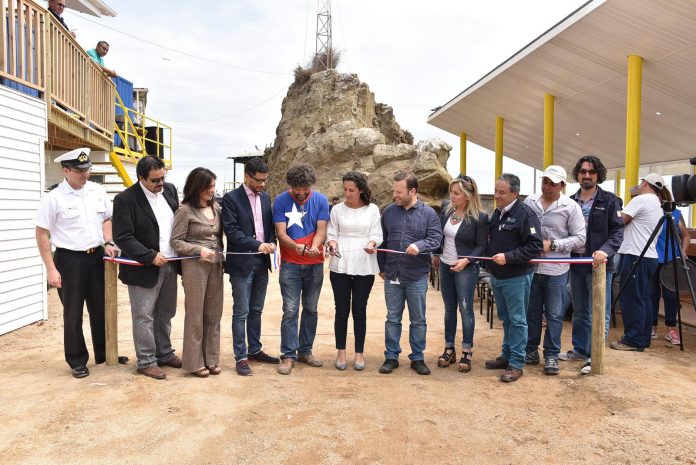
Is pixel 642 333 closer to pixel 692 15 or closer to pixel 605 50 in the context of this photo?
pixel 692 15

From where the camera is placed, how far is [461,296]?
4770mm

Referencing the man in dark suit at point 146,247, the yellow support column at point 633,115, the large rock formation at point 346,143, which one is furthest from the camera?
the large rock formation at point 346,143

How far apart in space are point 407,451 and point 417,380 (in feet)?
4.60

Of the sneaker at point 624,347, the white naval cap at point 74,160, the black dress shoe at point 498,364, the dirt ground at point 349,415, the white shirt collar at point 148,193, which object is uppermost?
the white naval cap at point 74,160

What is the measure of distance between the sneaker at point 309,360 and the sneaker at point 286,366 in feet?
0.61

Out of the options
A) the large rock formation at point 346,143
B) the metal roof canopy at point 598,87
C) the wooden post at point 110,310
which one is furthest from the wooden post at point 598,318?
the large rock formation at point 346,143

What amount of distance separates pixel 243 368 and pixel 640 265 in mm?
4121

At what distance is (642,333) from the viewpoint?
18.1ft

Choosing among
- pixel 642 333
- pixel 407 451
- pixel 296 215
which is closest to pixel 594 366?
pixel 642 333

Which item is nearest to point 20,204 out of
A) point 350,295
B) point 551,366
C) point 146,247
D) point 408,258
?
point 146,247

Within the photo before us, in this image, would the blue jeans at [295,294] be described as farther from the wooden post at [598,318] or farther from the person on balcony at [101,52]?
the person on balcony at [101,52]

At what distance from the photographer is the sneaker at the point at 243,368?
4.60 meters

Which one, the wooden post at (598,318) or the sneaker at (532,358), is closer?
the wooden post at (598,318)

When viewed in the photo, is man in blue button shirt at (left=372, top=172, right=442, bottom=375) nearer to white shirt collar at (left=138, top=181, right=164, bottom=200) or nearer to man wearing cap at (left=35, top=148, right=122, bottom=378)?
white shirt collar at (left=138, top=181, right=164, bottom=200)
